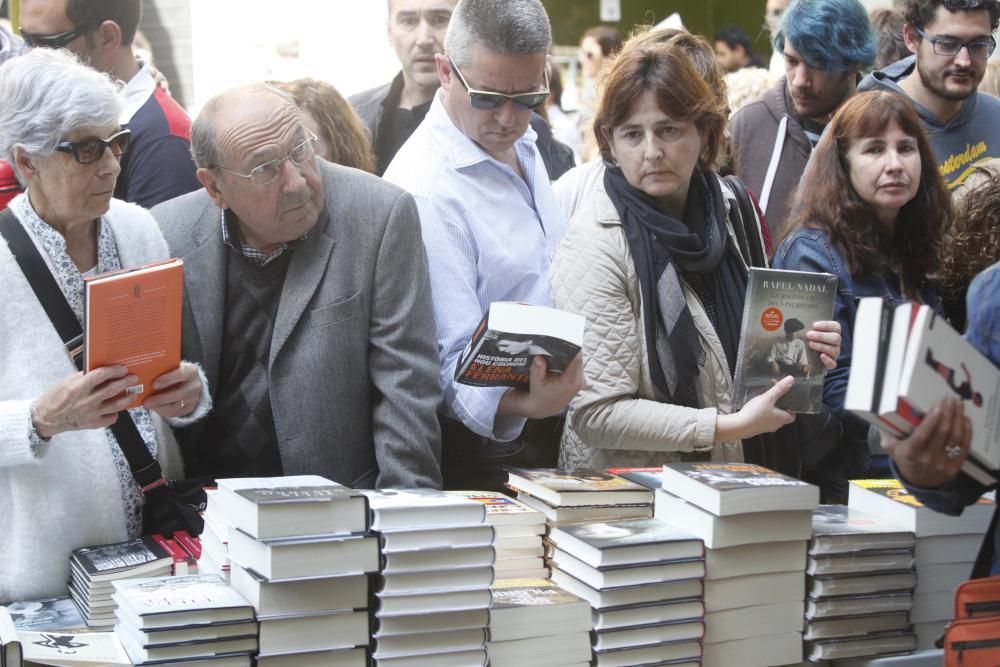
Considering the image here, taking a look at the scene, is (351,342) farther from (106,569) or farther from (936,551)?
(936,551)

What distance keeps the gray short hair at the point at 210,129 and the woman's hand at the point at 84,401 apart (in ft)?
1.97

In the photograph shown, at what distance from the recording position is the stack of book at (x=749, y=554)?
2.27 meters

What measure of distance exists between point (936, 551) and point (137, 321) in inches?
66.9

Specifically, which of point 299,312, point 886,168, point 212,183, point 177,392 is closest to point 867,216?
point 886,168

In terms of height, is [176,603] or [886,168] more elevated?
[886,168]

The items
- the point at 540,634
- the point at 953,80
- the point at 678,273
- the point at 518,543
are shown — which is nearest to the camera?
the point at 540,634

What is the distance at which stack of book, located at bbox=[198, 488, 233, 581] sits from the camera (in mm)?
2266

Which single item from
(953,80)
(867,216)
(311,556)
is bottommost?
(311,556)

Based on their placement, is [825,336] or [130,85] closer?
[825,336]

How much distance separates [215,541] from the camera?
2.34 metres

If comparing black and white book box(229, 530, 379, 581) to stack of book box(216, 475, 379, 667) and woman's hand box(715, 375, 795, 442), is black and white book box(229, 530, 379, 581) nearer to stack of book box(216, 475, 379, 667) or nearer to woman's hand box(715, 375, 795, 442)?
stack of book box(216, 475, 379, 667)

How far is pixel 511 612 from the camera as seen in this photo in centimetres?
221

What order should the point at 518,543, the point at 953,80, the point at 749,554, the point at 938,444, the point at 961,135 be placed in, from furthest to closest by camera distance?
the point at 961,135 → the point at 953,80 → the point at 518,543 → the point at 749,554 → the point at 938,444

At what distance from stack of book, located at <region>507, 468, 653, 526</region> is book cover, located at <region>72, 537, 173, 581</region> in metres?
0.78
